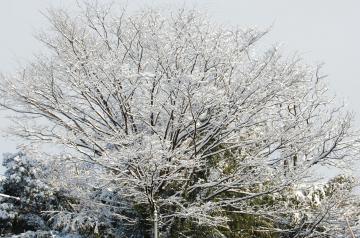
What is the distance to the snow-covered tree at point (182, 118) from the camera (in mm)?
9609

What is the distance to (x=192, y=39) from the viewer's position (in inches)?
399

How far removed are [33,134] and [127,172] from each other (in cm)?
273

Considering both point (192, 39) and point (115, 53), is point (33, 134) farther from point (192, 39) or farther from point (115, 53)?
point (192, 39)

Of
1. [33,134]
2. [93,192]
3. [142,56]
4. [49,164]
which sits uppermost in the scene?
[142,56]

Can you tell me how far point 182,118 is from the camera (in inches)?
379

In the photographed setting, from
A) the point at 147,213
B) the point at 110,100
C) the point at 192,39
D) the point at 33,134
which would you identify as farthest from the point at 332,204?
the point at 33,134

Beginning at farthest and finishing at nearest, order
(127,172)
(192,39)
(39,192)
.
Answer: (39,192) → (192,39) → (127,172)

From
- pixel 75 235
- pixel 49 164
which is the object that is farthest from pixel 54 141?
pixel 75 235

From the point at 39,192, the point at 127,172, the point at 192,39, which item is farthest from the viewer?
the point at 39,192

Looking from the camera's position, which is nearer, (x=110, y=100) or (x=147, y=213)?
(x=147, y=213)

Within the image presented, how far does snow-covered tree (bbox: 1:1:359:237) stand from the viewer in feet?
31.5

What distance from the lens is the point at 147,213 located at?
984 centimetres

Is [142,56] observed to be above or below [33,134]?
above

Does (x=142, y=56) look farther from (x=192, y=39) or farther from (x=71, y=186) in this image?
(x=71, y=186)
